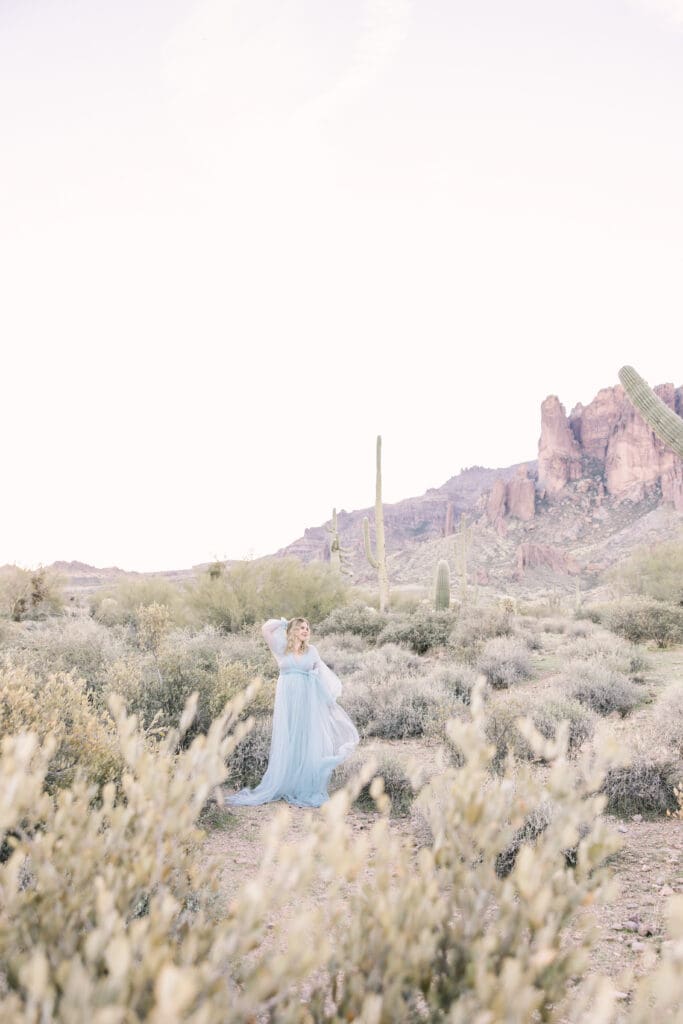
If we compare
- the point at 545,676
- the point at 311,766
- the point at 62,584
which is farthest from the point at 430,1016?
the point at 62,584

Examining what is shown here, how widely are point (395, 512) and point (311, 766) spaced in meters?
116

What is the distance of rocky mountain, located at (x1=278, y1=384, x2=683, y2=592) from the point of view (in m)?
64.2

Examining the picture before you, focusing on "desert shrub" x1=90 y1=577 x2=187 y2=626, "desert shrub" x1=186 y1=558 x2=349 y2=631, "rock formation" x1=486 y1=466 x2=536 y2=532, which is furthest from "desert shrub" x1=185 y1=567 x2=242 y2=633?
"rock formation" x1=486 y1=466 x2=536 y2=532

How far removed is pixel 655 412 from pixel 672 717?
21.3ft

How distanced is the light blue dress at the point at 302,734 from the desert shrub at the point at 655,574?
16.3m


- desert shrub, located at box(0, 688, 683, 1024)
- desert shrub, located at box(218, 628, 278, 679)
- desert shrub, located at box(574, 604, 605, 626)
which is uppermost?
desert shrub, located at box(0, 688, 683, 1024)

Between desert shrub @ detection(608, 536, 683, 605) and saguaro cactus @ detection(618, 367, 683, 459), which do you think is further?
desert shrub @ detection(608, 536, 683, 605)

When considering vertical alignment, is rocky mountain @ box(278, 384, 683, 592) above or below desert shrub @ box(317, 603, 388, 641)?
above

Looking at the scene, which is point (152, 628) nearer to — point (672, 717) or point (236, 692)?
point (236, 692)

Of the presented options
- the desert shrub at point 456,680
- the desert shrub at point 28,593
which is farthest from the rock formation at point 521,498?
the desert shrub at point 456,680

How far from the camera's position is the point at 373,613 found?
18.0 metres

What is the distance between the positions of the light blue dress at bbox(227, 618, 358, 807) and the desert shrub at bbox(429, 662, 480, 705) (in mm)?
2684

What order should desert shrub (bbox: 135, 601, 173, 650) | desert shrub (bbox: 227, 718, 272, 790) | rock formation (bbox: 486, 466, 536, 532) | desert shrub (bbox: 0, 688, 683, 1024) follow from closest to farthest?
desert shrub (bbox: 0, 688, 683, 1024)
desert shrub (bbox: 227, 718, 272, 790)
desert shrub (bbox: 135, 601, 173, 650)
rock formation (bbox: 486, 466, 536, 532)

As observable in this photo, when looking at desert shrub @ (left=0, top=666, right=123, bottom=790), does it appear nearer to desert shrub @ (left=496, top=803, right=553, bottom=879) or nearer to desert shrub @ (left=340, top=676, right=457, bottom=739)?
desert shrub @ (left=496, top=803, right=553, bottom=879)
